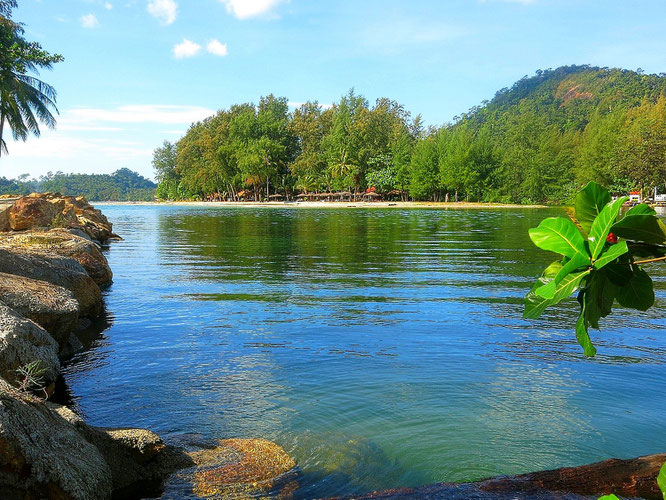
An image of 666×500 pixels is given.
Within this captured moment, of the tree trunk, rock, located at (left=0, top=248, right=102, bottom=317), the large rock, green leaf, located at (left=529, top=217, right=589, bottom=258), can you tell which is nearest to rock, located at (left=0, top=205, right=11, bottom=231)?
rock, located at (left=0, top=248, right=102, bottom=317)

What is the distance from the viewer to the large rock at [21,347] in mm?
4633

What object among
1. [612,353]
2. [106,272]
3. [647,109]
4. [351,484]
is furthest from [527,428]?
[647,109]

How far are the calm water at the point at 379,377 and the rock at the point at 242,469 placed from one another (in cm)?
19

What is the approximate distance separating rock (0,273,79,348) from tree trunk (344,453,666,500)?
16.6ft

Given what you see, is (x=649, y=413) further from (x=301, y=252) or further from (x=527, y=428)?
(x=301, y=252)

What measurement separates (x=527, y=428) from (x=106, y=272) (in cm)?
1037

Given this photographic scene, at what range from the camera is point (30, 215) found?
18375 mm

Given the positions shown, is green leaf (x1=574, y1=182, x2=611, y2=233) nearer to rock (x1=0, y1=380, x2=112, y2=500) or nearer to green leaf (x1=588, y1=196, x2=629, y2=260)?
green leaf (x1=588, y1=196, x2=629, y2=260)

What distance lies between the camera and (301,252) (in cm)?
2034

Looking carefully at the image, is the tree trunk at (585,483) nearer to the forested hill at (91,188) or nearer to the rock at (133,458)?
the rock at (133,458)

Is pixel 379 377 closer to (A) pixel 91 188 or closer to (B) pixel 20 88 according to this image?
(B) pixel 20 88

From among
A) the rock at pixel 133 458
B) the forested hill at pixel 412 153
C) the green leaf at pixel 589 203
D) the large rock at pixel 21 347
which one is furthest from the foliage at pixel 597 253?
the forested hill at pixel 412 153

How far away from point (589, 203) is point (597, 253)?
0.26m

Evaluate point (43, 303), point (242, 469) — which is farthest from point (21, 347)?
point (242, 469)
